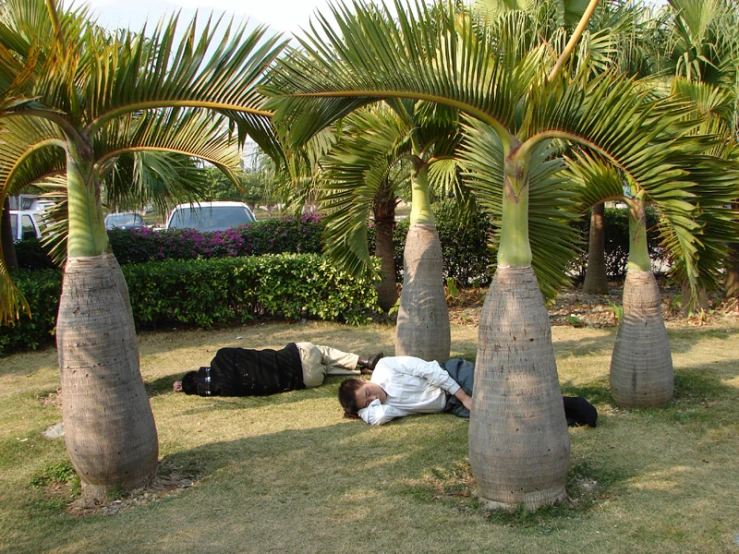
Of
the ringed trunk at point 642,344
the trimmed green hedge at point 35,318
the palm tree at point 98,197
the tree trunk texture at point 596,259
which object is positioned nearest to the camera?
the palm tree at point 98,197

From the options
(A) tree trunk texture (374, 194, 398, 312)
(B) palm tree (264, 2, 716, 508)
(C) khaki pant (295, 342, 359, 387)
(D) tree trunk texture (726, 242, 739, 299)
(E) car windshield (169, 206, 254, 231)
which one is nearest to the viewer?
(B) palm tree (264, 2, 716, 508)

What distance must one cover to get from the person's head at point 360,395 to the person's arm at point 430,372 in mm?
265

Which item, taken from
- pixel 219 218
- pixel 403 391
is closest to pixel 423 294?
pixel 403 391

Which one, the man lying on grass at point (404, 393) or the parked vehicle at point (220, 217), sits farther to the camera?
the parked vehicle at point (220, 217)

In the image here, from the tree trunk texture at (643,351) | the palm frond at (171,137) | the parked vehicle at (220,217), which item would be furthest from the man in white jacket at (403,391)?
the parked vehicle at (220,217)

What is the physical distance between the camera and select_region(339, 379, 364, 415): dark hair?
5457 millimetres

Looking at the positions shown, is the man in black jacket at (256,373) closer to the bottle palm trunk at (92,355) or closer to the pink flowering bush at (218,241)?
the bottle palm trunk at (92,355)

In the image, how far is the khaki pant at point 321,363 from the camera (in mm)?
6609

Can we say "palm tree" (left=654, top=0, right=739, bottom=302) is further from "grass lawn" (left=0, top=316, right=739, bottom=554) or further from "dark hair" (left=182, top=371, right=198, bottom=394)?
"dark hair" (left=182, top=371, right=198, bottom=394)

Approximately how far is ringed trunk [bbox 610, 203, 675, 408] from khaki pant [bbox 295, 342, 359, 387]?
2837mm

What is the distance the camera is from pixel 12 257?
9727mm

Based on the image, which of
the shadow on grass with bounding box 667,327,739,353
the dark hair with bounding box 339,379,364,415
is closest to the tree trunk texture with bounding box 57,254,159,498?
the dark hair with bounding box 339,379,364,415

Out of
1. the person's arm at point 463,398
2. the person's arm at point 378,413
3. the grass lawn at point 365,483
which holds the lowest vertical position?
the grass lawn at point 365,483

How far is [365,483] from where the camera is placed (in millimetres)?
4195
